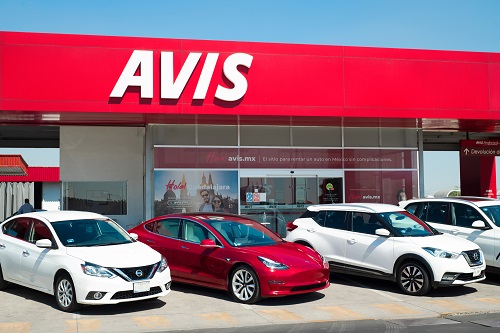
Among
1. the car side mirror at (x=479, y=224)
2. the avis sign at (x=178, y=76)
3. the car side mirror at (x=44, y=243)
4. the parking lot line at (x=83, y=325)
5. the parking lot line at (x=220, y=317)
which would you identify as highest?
the avis sign at (x=178, y=76)

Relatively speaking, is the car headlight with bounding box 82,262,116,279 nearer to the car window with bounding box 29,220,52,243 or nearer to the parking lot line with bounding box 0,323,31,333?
the parking lot line with bounding box 0,323,31,333

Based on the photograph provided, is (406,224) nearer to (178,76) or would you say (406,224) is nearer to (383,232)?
(383,232)

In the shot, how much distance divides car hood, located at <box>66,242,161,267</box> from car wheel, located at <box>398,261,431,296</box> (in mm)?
4493

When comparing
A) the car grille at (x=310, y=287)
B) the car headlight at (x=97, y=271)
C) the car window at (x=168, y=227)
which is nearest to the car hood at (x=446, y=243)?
the car grille at (x=310, y=287)

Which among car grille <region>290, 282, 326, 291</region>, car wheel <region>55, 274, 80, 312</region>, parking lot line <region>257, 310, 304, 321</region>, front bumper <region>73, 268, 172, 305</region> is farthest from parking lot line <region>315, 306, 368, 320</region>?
car wheel <region>55, 274, 80, 312</region>

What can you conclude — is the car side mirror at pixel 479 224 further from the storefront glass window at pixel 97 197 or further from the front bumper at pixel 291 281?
the storefront glass window at pixel 97 197

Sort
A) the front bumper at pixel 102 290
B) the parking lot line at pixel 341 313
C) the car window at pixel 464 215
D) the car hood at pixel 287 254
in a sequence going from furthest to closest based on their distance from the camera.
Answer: the car window at pixel 464 215 → the car hood at pixel 287 254 → the parking lot line at pixel 341 313 → the front bumper at pixel 102 290

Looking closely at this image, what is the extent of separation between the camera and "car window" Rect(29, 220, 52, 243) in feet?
31.3

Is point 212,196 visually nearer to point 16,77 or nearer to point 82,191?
point 82,191

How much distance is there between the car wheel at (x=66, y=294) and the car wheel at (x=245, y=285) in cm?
252

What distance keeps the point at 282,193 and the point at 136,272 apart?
30.3 ft

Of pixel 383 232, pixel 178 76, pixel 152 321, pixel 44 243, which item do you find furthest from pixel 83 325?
pixel 178 76

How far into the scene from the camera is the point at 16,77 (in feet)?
45.8

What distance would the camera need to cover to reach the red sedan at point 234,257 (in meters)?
9.46
